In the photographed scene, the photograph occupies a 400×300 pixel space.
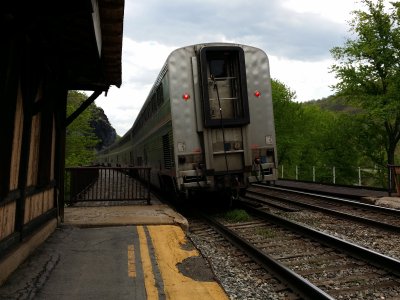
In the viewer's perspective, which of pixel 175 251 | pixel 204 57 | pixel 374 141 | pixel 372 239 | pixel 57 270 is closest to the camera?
pixel 57 270

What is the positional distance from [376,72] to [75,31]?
24.0m

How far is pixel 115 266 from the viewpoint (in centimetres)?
493

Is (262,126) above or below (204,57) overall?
below

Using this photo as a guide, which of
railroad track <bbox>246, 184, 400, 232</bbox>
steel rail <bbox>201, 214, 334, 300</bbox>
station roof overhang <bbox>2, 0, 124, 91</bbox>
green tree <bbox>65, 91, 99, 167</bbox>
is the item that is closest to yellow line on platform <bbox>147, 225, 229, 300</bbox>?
steel rail <bbox>201, 214, 334, 300</bbox>

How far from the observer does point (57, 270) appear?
188 inches

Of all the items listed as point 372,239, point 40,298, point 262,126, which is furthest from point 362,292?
point 262,126

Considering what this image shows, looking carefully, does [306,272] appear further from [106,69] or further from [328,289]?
[106,69]

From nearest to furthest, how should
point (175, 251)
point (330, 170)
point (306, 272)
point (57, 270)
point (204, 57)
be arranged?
point (57, 270) < point (306, 272) < point (175, 251) < point (204, 57) < point (330, 170)

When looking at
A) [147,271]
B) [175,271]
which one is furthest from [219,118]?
[147,271]

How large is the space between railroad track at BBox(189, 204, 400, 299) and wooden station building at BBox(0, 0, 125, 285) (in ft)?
10.7

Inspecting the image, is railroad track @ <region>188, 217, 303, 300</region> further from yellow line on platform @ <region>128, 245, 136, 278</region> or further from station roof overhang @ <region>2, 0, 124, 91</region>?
station roof overhang @ <region>2, 0, 124, 91</region>

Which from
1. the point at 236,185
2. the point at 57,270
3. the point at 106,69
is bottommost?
the point at 57,270

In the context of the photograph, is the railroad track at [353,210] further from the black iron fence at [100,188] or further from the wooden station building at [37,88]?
the wooden station building at [37,88]

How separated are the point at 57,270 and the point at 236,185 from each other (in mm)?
5157
